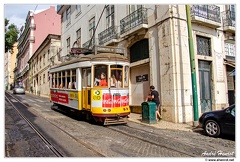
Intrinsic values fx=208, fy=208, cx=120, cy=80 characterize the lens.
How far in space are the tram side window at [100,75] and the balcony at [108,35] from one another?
6343mm

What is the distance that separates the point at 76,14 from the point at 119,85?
1636 centimetres

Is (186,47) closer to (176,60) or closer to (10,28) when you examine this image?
(176,60)

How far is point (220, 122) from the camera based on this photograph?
277 inches

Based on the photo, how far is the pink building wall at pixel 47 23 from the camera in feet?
122

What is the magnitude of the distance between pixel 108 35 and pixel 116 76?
7.53m

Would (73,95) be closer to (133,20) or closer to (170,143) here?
(170,143)

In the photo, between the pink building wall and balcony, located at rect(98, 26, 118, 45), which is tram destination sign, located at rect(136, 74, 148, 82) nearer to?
balcony, located at rect(98, 26, 118, 45)

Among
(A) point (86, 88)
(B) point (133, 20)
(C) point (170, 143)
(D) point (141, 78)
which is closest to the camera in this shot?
(C) point (170, 143)

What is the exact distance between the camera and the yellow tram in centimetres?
863

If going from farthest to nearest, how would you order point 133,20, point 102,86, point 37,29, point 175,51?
point 37,29, point 133,20, point 175,51, point 102,86

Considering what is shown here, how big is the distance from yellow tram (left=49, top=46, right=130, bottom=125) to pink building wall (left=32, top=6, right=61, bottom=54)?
95.1 feet

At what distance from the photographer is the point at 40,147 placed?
18.4 feet

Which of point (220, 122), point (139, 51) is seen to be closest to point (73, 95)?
point (139, 51)

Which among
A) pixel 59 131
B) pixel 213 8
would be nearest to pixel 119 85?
pixel 59 131
